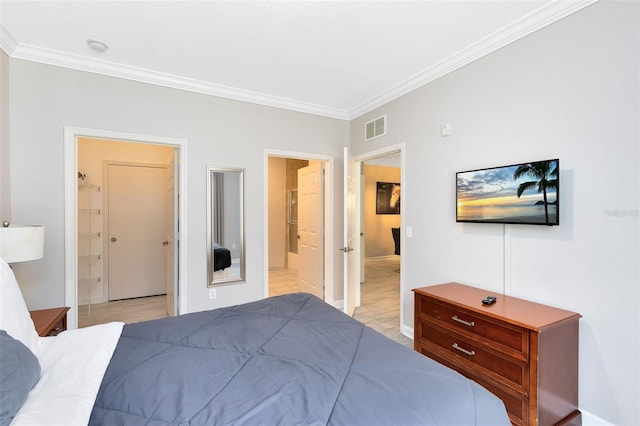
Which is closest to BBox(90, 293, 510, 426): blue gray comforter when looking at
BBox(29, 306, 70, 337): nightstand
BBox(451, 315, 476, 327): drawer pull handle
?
BBox(29, 306, 70, 337): nightstand

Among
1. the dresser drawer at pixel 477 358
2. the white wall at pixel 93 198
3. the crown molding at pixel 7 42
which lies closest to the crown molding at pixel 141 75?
the crown molding at pixel 7 42

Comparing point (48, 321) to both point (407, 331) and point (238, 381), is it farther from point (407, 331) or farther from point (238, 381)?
point (407, 331)

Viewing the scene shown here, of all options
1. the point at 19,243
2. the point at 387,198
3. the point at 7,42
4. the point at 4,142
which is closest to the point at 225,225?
the point at 19,243

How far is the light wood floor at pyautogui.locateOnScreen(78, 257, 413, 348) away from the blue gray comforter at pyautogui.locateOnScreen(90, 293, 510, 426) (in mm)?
1871

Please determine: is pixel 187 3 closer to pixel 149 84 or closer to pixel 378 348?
pixel 149 84

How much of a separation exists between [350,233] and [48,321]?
276cm

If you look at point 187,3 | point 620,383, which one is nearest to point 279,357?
point 620,383

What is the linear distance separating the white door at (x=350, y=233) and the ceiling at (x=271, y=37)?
1008 mm

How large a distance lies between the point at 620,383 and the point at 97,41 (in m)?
4.44

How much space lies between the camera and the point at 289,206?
682 cm

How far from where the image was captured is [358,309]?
4.06 meters

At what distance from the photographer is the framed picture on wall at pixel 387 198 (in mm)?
7974

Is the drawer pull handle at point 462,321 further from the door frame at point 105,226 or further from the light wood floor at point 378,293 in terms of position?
the door frame at point 105,226

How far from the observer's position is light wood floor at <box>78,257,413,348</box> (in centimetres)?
354
